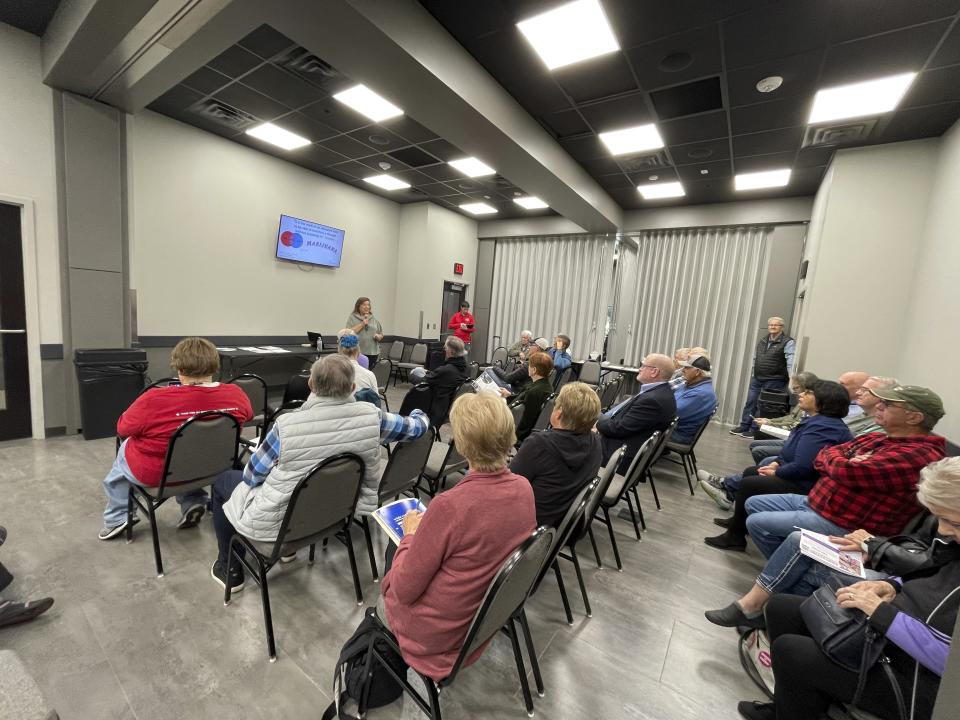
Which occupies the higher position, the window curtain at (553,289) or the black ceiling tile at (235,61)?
the black ceiling tile at (235,61)

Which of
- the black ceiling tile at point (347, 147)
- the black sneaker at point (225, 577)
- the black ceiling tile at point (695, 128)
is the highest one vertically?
the black ceiling tile at point (695, 128)

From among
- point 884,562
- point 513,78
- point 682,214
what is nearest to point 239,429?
point 884,562

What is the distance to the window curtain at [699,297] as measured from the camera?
6508mm

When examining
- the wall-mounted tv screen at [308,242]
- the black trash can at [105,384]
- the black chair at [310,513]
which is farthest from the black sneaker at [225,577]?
the wall-mounted tv screen at [308,242]

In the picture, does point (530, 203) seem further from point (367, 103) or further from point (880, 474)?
point (880, 474)

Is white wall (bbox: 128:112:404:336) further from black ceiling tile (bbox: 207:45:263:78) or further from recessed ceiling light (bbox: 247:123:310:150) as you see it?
black ceiling tile (bbox: 207:45:263:78)

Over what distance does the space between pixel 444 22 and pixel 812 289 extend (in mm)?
4564

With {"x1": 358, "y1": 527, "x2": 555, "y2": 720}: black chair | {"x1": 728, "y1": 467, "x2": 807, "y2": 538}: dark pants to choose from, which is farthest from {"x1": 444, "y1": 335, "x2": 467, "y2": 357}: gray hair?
{"x1": 358, "y1": 527, "x2": 555, "y2": 720}: black chair

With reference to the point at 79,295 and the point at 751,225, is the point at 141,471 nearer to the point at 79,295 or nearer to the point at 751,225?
the point at 79,295

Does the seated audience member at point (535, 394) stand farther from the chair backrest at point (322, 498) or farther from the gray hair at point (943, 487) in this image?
the gray hair at point (943, 487)

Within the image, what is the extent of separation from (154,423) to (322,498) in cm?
108

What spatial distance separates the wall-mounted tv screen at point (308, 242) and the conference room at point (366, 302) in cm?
6

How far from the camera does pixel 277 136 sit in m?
5.13

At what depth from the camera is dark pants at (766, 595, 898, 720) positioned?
47.0 inches
